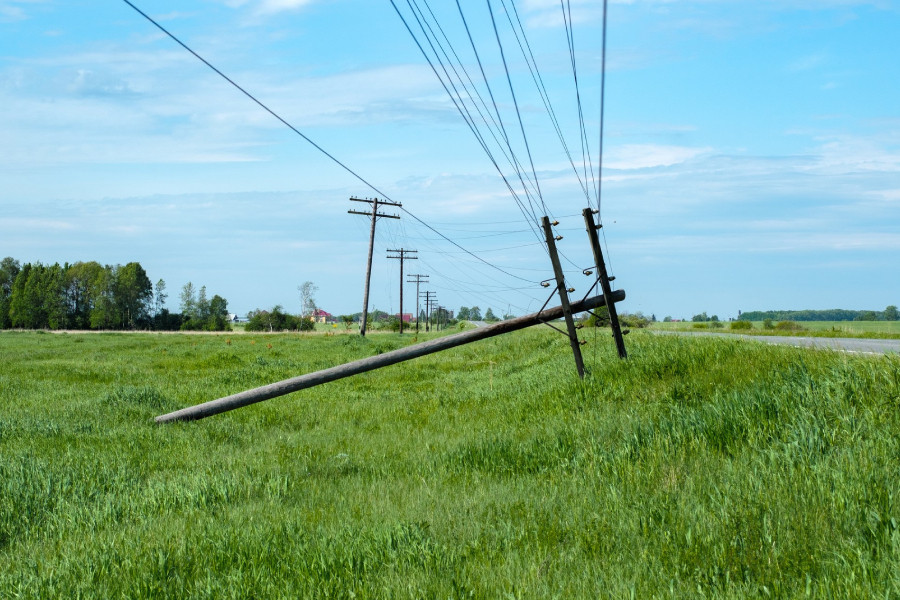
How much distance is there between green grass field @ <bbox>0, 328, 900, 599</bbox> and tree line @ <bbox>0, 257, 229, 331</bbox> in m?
102

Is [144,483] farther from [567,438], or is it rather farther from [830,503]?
[830,503]

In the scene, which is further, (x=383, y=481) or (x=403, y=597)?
(x=383, y=481)

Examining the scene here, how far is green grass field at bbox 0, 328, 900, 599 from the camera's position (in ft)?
12.7

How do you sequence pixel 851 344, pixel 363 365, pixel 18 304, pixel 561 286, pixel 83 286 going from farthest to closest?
pixel 83 286
pixel 18 304
pixel 851 344
pixel 561 286
pixel 363 365

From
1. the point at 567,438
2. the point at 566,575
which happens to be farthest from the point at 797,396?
the point at 566,575

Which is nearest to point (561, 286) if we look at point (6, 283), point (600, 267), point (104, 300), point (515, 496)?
point (600, 267)

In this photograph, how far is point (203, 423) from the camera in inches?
399

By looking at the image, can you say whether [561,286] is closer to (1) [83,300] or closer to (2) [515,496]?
(2) [515,496]

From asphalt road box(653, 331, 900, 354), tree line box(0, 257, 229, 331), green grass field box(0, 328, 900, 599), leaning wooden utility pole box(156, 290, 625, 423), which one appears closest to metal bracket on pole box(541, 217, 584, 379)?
leaning wooden utility pole box(156, 290, 625, 423)

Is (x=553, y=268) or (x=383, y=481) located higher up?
(x=553, y=268)

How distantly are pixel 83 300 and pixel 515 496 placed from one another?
4535 inches

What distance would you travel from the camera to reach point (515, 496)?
17.9 feet

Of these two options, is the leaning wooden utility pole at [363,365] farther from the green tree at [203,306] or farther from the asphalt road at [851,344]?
the green tree at [203,306]

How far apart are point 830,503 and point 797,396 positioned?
224 centimetres
